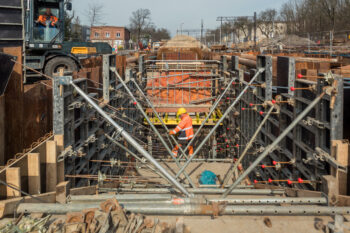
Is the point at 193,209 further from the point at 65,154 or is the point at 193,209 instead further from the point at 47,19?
the point at 47,19

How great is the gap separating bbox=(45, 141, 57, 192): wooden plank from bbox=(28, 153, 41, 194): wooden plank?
400 millimetres

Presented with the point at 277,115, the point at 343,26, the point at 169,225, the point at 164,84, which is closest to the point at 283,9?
the point at 343,26

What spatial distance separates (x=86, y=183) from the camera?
729cm

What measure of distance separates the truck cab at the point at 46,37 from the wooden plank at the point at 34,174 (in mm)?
8957

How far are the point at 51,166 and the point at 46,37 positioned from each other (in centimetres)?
1021

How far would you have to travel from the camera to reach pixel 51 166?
545 centimetres

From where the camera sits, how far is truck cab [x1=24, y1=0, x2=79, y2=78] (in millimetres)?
13547

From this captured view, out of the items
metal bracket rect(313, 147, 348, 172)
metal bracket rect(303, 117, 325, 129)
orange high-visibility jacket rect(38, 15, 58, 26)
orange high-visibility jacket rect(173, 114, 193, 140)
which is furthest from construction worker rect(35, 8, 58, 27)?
metal bracket rect(313, 147, 348, 172)

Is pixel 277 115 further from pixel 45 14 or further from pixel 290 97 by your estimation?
pixel 45 14

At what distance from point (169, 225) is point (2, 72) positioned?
3.45 meters

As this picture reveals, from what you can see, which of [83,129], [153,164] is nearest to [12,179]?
[153,164]

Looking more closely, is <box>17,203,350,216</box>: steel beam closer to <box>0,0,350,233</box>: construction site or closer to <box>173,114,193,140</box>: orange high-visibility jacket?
<box>0,0,350,233</box>: construction site

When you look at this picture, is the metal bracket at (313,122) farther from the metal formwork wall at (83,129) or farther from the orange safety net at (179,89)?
the orange safety net at (179,89)

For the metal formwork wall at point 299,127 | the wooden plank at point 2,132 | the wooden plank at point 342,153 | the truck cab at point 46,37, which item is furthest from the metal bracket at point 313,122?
the truck cab at point 46,37
